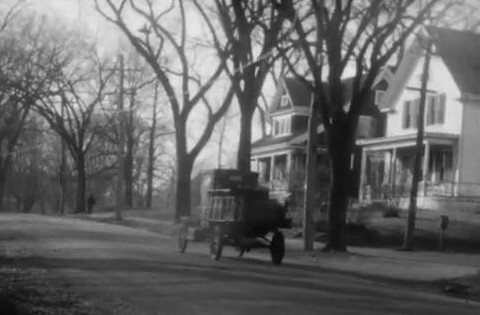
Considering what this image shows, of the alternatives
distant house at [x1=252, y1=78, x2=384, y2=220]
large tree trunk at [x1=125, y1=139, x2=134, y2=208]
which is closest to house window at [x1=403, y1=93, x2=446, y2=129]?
distant house at [x1=252, y1=78, x2=384, y2=220]

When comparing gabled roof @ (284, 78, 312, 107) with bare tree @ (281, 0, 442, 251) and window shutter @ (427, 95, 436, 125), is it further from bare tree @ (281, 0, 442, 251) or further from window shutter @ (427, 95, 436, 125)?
bare tree @ (281, 0, 442, 251)

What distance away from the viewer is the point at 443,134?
4178 cm

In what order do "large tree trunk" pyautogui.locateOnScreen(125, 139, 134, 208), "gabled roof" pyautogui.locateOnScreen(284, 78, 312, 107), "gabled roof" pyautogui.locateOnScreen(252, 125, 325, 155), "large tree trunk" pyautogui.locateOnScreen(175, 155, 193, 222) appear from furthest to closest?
1. "large tree trunk" pyautogui.locateOnScreen(125, 139, 134, 208)
2. "gabled roof" pyautogui.locateOnScreen(284, 78, 312, 107)
3. "gabled roof" pyautogui.locateOnScreen(252, 125, 325, 155)
4. "large tree trunk" pyautogui.locateOnScreen(175, 155, 193, 222)

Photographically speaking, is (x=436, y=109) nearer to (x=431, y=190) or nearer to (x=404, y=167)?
(x=404, y=167)

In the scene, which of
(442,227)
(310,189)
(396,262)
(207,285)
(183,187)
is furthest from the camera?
(183,187)

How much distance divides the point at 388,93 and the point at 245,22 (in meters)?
19.4

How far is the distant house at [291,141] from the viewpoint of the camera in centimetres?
4972

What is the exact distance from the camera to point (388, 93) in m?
48.8

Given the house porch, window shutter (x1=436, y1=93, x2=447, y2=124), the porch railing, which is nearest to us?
the porch railing

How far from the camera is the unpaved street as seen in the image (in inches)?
492

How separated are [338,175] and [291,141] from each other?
94.7 feet

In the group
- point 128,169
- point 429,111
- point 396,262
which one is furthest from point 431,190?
point 128,169

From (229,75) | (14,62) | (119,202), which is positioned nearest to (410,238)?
(229,75)

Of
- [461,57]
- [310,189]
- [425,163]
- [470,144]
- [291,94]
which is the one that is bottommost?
[310,189]
